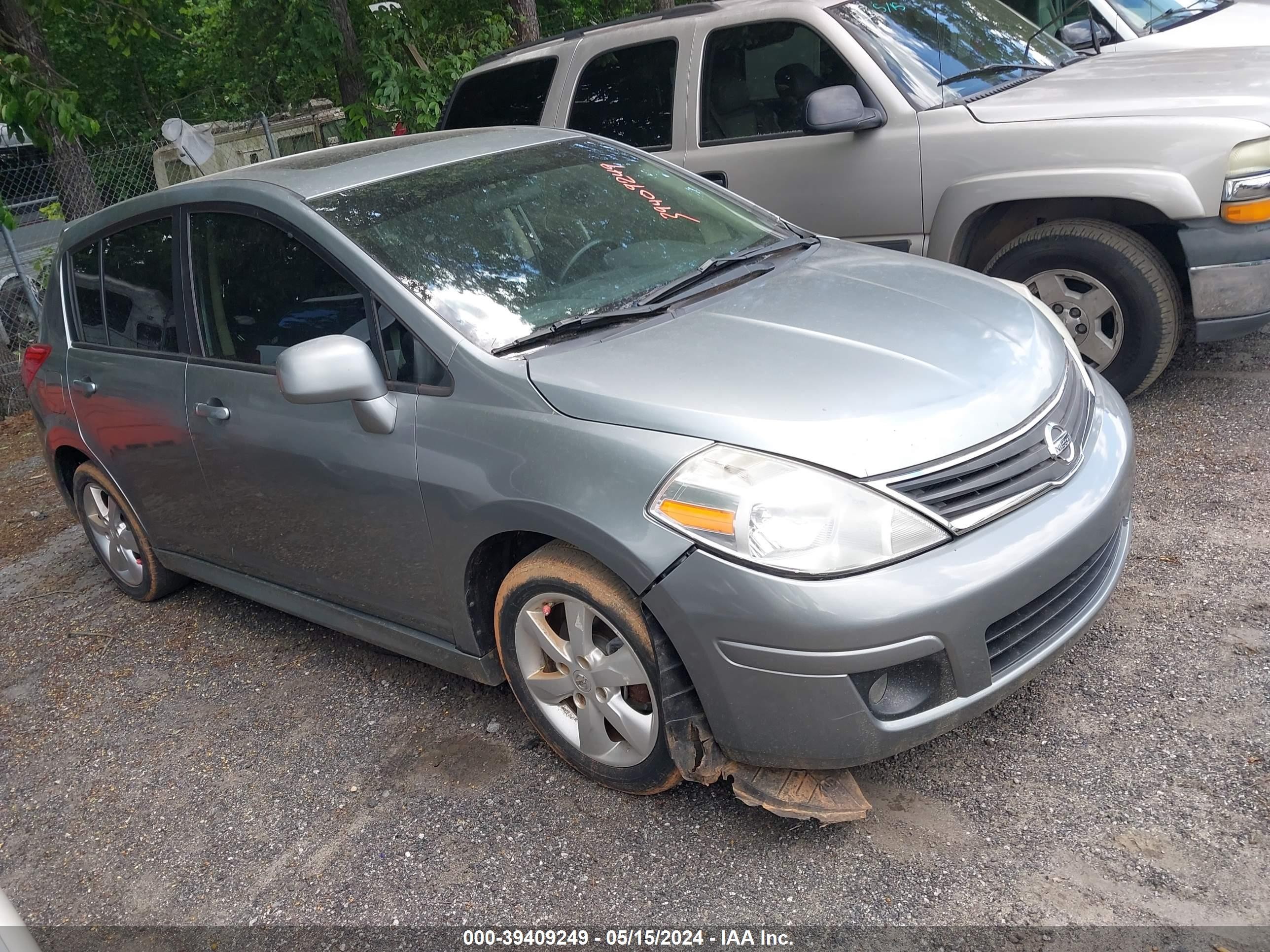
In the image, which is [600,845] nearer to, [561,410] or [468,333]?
[561,410]

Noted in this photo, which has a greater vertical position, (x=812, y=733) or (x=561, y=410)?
(x=561, y=410)

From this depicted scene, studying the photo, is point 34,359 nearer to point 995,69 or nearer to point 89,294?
point 89,294

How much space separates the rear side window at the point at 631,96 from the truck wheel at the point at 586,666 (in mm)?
3472

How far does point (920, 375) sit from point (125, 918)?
8.32ft

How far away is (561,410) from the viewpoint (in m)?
2.80

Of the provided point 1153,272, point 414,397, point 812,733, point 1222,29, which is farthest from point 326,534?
point 1222,29

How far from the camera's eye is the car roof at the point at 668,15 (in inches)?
212

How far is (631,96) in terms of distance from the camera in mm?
5926

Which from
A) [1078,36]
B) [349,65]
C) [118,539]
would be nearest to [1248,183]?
[1078,36]

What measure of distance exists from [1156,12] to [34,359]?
7517 mm

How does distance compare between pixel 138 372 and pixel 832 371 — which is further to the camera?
pixel 138 372

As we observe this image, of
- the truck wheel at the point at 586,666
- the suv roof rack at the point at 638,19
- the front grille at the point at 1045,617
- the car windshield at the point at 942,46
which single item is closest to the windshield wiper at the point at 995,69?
the car windshield at the point at 942,46

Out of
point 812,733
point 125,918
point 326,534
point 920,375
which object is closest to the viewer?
point 812,733

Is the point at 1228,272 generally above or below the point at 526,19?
below
